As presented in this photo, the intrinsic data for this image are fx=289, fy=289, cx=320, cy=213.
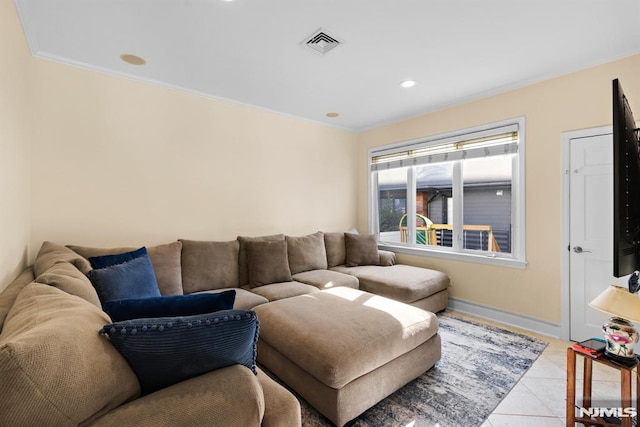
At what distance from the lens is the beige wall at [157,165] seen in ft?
8.11

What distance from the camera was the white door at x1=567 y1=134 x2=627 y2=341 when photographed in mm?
2559

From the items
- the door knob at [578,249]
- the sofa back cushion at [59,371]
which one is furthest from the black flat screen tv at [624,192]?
the sofa back cushion at [59,371]

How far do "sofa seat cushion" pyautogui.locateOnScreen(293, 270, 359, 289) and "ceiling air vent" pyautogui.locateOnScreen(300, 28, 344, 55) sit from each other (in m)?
2.24

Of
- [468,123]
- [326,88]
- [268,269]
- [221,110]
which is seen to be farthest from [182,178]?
[468,123]

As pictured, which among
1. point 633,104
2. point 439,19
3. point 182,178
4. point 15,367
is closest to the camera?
point 15,367

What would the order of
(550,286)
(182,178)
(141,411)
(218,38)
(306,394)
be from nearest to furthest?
(141,411), (306,394), (218,38), (550,286), (182,178)

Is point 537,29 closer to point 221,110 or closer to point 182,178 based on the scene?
point 221,110

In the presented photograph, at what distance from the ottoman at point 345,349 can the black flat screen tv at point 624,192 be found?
3.82 feet

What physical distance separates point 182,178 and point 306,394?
244 centimetres

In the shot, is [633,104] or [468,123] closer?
[633,104]

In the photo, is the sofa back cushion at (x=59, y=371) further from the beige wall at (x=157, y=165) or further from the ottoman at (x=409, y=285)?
the ottoman at (x=409, y=285)

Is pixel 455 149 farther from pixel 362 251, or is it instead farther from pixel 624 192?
pixel 624 192

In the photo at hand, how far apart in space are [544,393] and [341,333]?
4.99 ft

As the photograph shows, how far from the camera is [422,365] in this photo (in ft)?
6.97
